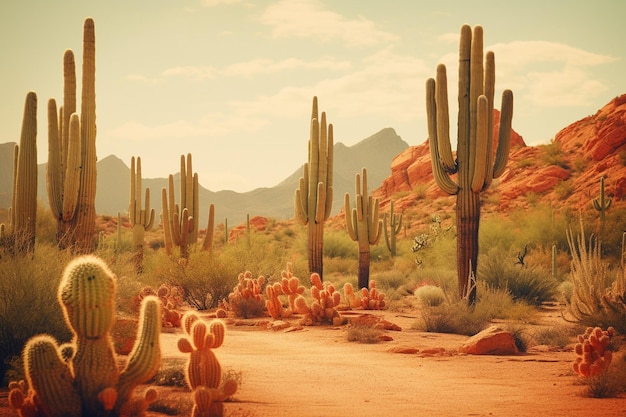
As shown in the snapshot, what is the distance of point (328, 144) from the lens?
20.7 m

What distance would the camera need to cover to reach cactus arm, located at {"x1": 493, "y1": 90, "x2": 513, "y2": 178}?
15.5 m

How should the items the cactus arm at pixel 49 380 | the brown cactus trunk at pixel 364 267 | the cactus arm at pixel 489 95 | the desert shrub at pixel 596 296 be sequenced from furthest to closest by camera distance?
the brown cactus trunk at pixel 364 267, the cactus arm at pixel 489 95, the desert shrub at pixel 596 296, the cactus arm at pixel 49 380

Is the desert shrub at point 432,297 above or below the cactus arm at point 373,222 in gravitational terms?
below

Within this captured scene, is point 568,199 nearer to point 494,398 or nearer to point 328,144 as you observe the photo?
point 328,144

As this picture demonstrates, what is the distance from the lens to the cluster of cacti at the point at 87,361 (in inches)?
211

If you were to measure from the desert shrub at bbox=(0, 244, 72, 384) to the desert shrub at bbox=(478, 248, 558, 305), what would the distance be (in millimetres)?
12310

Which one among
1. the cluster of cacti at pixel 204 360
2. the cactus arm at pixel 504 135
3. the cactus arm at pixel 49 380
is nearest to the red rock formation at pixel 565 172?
the cactus arm at pixel 504 135

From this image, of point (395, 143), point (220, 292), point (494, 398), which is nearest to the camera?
point (494, 398)

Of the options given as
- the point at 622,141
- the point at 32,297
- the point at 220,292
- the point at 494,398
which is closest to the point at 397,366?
the point at 494,398

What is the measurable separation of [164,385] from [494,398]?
368cm

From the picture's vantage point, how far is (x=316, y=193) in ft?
65.8

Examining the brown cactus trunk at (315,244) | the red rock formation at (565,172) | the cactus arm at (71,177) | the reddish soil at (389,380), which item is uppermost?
the red rock formation at (565,172)

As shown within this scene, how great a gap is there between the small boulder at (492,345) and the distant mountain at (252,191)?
82.6m

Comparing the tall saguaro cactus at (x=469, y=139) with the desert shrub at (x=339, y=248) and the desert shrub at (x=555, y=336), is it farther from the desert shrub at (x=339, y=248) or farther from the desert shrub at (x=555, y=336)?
the desert shrub at (x=339, y=248)
